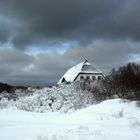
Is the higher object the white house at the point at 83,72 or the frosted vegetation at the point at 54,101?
the white house at the point at 83,72

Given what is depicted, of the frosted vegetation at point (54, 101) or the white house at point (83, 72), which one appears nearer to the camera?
the frosted vegetation at point (54, 101)

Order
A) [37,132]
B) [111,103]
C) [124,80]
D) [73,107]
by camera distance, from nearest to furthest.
Answer: [37,132] < [111,103] < [73,107] < [124,80]

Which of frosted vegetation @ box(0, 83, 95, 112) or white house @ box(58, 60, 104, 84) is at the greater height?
white house @ box(58, 60, 104, 84)

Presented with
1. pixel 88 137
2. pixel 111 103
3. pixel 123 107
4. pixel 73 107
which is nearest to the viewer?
pixel 88 137

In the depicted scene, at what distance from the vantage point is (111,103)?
17.8 meters

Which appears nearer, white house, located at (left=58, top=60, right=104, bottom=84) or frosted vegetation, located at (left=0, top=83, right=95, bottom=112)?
frosted vegetation, located at (left=0, top=83, right=95, bottom=112)

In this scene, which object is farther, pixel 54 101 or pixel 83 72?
pixel 83 72

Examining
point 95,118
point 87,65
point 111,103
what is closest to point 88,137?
point 95,118

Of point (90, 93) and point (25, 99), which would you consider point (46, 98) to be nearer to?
point (25, 99)

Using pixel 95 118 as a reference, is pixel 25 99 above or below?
above

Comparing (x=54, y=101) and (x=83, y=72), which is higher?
(x=83, y=72)

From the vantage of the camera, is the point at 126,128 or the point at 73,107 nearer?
the point at 126,128

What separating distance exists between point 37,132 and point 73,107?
1326 cm

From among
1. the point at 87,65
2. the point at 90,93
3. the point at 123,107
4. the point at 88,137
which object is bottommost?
the point at 88,137
